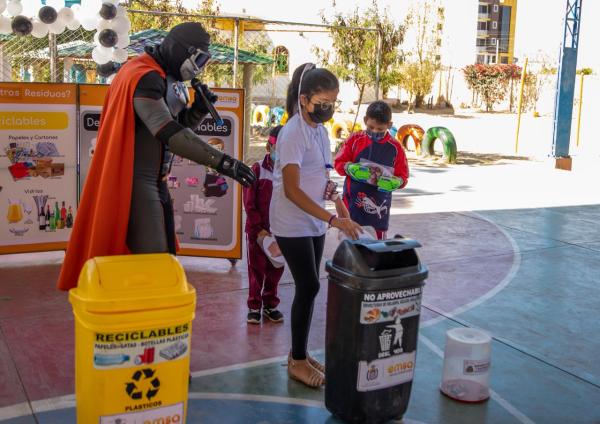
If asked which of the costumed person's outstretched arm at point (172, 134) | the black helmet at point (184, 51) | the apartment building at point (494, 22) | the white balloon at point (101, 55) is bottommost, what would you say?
the costumed person's outstretched arm at point (172, 134)

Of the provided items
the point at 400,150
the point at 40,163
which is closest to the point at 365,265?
the point at 400,150

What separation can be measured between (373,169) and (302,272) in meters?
1.78

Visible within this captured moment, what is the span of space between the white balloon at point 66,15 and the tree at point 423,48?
992 inches

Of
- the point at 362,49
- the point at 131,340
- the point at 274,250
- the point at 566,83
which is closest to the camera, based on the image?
the point at 131,340

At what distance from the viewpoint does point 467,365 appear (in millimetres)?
4078

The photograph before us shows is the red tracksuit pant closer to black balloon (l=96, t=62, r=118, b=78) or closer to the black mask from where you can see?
the black mask

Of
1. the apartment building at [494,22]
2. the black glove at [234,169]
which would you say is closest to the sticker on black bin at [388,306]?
the black glove at [234,169]

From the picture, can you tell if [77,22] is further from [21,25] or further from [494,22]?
[494,22]

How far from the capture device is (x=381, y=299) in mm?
3443

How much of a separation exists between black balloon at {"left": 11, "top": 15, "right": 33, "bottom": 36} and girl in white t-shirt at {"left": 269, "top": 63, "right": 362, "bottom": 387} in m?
6.26

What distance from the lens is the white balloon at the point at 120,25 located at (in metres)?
9.61

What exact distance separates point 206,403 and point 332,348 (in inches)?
34.1

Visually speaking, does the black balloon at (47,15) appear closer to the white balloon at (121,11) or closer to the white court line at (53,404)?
the white balloon at (121,11)

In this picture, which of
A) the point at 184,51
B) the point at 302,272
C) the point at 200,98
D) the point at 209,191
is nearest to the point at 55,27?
the point at 209,191
